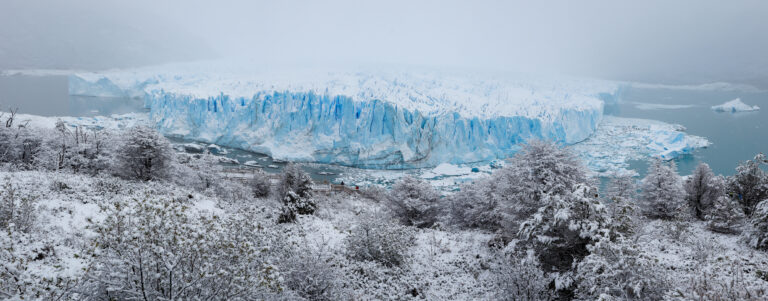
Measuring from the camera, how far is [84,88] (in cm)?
5225

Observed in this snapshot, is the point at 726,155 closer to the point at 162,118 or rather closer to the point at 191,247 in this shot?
the point at 191,247

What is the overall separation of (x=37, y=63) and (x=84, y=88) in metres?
58.9

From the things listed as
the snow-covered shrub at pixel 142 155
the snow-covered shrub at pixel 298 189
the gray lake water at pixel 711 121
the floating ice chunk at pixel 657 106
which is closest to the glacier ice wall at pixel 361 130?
the gray lake water at pixel 711 121

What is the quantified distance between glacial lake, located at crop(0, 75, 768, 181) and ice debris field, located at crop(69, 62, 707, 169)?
1.82m

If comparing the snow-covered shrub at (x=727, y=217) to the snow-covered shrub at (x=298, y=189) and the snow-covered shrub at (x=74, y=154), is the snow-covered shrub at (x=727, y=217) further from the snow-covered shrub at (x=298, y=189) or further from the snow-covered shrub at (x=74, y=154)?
the snow-covered shrub at (x=74, y=154)

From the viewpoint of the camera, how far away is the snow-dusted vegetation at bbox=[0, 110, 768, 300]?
139 inches

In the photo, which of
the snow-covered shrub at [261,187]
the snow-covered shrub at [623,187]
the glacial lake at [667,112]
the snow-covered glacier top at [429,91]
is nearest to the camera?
the snow-covered shrub at [623,187]

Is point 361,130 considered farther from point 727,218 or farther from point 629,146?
point 629,146

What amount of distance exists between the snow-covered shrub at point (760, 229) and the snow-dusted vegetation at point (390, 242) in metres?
0.04

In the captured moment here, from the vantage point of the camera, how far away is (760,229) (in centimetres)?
772

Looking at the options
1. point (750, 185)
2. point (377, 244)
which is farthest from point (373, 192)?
point (750, 185)

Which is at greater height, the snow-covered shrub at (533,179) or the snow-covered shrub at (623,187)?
the snow-covered shrub at (533,179)

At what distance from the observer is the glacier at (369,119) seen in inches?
1190

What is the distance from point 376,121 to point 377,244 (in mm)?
22567
